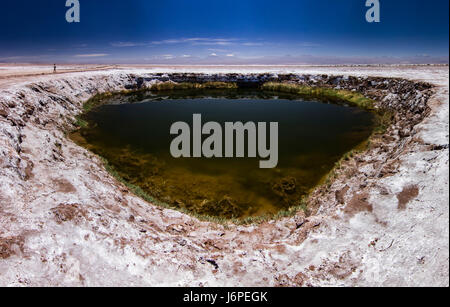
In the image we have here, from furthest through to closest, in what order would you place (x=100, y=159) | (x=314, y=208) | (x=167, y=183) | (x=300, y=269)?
(x=100, y=159), (x=167, y=183), (x=314, y=208), (x=300, y=269)

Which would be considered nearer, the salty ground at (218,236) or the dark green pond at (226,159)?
the salty ground at (218,236)

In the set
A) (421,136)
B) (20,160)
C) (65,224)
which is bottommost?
(65,224)

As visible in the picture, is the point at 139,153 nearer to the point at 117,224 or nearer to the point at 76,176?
the point at 76,176

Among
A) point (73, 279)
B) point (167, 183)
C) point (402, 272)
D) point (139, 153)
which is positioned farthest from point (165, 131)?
Answer: point (402, 272)

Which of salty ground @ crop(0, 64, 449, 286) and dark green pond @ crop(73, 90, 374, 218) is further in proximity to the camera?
dark green pond @ crop(73, 90, 374, 218)
